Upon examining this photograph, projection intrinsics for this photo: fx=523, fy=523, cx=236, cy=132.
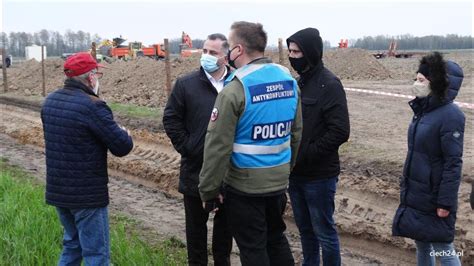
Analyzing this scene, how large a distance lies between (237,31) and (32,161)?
8.58 meters

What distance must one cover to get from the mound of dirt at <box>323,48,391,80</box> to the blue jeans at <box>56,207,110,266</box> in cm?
2374

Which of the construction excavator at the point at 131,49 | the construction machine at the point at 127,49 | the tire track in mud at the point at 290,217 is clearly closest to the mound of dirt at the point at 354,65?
the construction excavator at the point at 131,49

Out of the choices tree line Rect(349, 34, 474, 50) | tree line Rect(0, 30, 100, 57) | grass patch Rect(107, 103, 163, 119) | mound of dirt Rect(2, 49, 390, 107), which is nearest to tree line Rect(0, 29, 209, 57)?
tree line Rect(0, 30, 100, 57)

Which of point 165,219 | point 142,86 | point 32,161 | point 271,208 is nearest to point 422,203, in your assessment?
point 271,208

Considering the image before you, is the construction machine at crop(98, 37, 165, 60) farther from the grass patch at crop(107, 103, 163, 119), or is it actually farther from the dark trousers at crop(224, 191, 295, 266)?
the dark trousers at crop(224, 191, 295, 266)

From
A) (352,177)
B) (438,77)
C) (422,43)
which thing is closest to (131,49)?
(352,177)

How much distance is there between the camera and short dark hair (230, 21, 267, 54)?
10.9ft

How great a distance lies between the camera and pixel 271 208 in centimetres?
360

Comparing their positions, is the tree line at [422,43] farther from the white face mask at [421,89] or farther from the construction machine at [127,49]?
the white face mask at [421,89]

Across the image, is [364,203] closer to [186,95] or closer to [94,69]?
[186,95]

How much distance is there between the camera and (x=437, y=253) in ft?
12.6

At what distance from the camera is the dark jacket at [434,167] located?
362 centimetres

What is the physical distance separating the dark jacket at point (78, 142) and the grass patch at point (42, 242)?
0.97 meters

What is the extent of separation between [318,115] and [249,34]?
1045 millimetres
